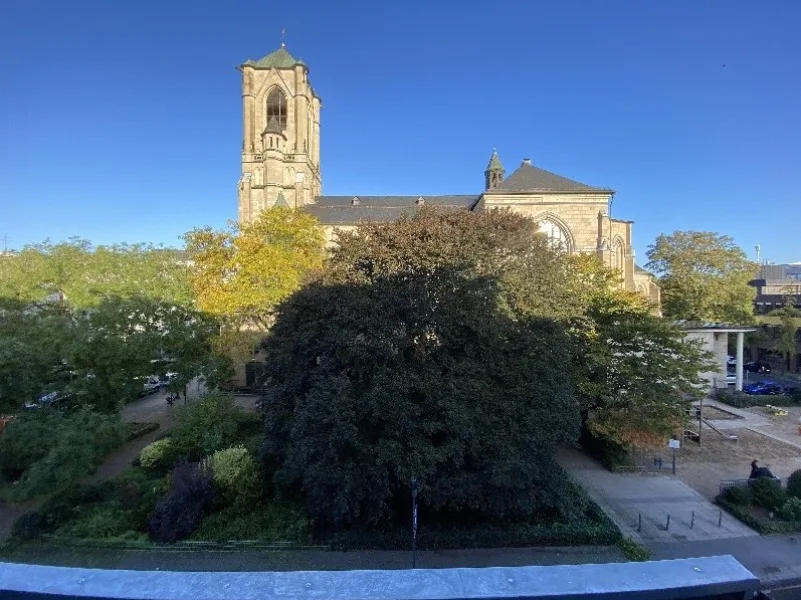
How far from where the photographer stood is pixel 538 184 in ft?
94.3

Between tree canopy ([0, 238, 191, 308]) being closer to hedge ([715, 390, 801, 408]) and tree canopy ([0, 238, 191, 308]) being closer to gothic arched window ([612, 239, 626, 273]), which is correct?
gothic arched window ([612, 239, 626, 273])

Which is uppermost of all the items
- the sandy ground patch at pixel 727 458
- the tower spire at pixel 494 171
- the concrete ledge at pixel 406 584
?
the tower spire at pixel 494 171

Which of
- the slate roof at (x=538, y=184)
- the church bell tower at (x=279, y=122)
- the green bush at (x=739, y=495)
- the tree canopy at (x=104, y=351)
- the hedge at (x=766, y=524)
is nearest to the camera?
the hedge at (x=766, y=524)

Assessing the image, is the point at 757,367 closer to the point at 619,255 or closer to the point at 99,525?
the point at 619,255

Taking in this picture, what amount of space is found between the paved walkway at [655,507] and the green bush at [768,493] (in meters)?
1.09

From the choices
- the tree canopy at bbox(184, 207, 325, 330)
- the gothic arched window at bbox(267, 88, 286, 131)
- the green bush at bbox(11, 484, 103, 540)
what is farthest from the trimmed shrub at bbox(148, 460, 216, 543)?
A: the gothic arched window at bbox(267, 88, 286, 131)

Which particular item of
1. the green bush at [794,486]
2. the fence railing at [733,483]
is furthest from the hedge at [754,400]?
the green bush at [794,486]

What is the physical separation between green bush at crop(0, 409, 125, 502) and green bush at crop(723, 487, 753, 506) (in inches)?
658

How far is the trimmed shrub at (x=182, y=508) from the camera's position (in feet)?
32.7

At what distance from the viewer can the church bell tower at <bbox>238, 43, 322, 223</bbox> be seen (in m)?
38.2

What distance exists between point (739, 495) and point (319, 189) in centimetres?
4223

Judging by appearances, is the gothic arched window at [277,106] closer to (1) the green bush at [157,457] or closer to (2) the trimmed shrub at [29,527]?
(1) the green bush at [157,457]

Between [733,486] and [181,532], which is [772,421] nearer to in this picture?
[733,486]

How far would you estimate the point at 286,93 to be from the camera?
40.9m
